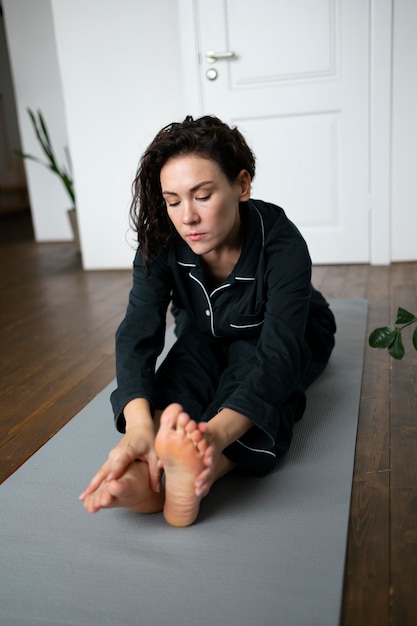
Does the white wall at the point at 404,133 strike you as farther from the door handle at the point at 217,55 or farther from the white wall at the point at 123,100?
the door handle at the point at 217,55

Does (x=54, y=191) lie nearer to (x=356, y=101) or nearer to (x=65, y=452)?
(x=356, y=101)

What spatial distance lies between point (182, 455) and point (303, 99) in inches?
89.5

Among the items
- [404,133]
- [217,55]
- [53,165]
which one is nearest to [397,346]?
[404,133]

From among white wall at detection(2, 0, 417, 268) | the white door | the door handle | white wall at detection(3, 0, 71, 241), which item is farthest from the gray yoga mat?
white wall at detection(3, 0, 71, 241)

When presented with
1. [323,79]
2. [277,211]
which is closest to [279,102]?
[323,79]

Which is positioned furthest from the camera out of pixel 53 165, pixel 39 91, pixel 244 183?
pixel 39 91

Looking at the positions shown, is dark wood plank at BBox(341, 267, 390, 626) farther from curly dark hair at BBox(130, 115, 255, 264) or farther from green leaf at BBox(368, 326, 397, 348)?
curly dark hair at BBox(130, 115, 255, 264)

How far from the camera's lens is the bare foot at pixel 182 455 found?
94cm

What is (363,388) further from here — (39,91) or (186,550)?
(39,91)

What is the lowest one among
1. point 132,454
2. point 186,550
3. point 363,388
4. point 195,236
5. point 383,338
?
point 363,388

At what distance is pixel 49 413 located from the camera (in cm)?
156

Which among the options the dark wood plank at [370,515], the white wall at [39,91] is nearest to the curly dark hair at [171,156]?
the dark wood plank at [370,515]

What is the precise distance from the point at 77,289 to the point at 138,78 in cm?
104

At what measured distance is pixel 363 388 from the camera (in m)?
1.59
